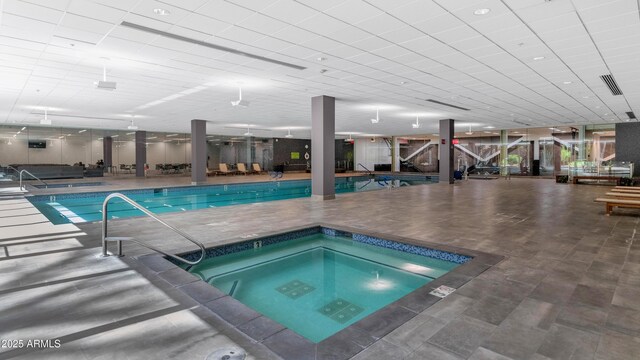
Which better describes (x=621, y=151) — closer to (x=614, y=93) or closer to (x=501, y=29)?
(x=614, y=93)

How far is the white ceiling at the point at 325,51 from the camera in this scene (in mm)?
4207

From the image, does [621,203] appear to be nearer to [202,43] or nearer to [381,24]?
[381,24]

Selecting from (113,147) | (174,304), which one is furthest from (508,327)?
(113,147)

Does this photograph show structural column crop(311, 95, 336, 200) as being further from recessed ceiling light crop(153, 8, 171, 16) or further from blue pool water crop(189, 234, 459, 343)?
recessed ceiling light crop(153, 8, 171, 16)

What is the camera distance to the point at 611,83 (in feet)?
27.0

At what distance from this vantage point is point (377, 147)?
28.2 m

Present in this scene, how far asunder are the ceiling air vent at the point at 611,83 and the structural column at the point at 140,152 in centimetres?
2145

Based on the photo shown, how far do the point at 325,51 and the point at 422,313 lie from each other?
4.57 meters

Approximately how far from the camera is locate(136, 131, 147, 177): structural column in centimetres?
2047

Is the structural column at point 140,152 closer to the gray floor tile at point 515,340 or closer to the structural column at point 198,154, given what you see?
the structural column at point 198,154

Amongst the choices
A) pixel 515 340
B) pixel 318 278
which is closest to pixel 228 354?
pixel 515 340

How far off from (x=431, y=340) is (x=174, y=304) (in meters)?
1.94

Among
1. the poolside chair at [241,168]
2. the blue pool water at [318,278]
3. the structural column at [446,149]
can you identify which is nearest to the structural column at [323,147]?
the blue pool water at [318,278]

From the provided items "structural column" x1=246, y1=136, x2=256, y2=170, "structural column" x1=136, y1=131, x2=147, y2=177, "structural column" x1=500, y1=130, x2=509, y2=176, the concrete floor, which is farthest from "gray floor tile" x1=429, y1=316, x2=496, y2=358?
"structural column" x1=246, y1=136, x2=256, y2=170
